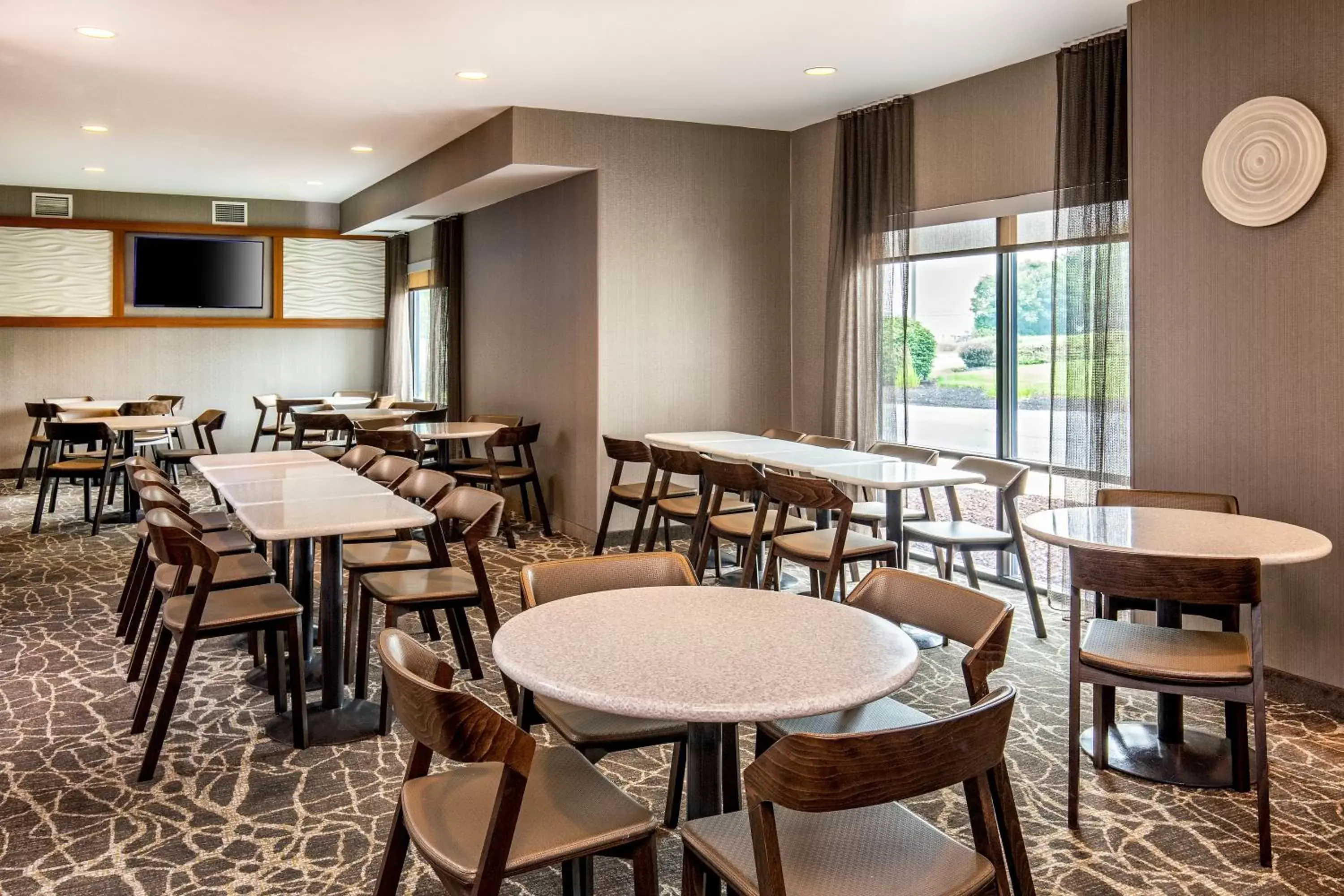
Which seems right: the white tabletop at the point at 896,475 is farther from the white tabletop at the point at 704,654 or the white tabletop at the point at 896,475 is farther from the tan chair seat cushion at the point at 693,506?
the white tabletop at the point at 704,654

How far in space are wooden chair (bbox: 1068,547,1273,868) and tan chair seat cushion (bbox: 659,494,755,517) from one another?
2.61m

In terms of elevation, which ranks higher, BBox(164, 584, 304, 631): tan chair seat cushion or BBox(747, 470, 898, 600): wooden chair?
BBox(747, 470, 898, 600): wooden chair

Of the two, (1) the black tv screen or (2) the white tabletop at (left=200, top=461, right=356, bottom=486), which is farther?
(1) the black tv screen

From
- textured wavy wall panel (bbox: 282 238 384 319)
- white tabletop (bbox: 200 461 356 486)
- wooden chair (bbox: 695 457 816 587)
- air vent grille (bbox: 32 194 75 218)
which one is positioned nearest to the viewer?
white tabletop (bbox: 200 461 356 486)

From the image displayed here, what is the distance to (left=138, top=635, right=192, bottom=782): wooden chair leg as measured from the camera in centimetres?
335

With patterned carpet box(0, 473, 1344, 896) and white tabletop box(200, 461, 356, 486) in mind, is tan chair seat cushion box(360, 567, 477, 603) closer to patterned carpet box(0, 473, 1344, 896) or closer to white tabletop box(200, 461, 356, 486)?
patterned carpet box(0, 473, 1344, 896)

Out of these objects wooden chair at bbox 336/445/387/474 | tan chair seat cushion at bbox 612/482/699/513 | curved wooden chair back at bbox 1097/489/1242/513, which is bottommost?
tan chair seat cushion at bbox 612/482/699/513

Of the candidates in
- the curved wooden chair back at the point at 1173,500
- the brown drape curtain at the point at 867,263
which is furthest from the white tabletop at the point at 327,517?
the brown drape curtain at the point at 867,263

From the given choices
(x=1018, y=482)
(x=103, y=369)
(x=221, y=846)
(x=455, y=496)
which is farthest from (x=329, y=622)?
(x=103, y=369)

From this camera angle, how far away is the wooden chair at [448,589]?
3.82 meters

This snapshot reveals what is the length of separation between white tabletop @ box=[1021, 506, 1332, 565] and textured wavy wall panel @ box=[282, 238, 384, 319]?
9861mm

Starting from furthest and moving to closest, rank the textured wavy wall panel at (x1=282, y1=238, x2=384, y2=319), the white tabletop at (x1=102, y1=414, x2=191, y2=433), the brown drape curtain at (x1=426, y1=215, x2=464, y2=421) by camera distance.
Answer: the textured wavy wall panel at (x1=282, y1=238, x2=384, y2=319) → the brown drape curtain at (x1=426, y1=215, x2=464, y2=421) → the white tabletop at (x1=102, y1=414, x2=191, y2=433)

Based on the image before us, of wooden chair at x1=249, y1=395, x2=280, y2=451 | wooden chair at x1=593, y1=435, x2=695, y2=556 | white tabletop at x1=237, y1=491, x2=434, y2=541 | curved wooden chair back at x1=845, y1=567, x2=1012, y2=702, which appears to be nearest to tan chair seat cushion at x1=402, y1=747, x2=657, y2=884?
curved wooden chair back at x1=845, y1=567, x2=1012, y2=702

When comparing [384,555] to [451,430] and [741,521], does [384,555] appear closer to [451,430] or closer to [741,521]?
[741,521]
